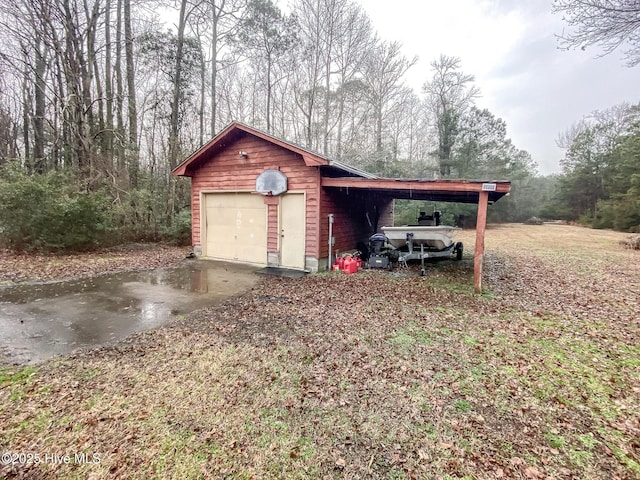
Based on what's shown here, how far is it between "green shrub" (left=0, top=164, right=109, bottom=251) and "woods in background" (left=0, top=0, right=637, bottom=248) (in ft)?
0.29

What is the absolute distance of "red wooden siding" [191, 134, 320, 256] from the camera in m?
7.84

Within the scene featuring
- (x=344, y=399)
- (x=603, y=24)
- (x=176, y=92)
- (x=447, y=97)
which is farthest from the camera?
(x=447, y=97)

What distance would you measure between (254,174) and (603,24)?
28.0 ft

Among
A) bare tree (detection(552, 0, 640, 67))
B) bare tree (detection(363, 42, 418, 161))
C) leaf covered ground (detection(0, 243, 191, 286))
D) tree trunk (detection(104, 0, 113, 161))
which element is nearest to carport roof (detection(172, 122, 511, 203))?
leaf covered ground (detection(0, 243, 191, 286))

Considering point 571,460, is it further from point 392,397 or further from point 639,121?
point 639,121

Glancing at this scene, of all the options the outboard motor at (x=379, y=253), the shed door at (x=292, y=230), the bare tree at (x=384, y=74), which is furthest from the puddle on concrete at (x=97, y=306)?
the bare tree at (x=384, y=74)

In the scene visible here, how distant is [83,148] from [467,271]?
14.0 m

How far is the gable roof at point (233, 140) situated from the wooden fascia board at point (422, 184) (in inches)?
19.1

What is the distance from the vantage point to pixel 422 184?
6.49 meters

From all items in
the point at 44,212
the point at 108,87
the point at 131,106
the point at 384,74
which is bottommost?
the point at 44,212

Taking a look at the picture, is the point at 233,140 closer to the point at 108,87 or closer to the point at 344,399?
the point at 344,399

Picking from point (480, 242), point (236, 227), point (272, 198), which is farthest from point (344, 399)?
point (236, 227)

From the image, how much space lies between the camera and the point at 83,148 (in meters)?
11.2

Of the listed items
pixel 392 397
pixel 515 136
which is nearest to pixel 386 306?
pixel 392 397
